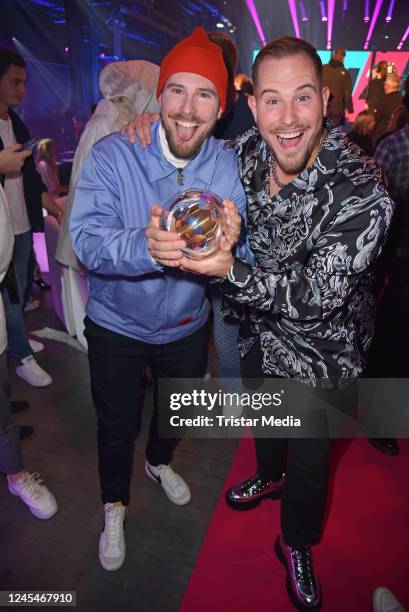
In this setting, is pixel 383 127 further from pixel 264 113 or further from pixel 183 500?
pixel 183 500

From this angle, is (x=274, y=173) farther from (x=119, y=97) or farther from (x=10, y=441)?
(x=10, y=441)

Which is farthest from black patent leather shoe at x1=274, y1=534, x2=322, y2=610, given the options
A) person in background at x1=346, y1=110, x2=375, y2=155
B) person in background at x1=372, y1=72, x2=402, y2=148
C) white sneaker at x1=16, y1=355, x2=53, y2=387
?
person in background at x1=372, y1=72, x2=402, y2=148

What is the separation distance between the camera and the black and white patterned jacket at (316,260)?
1.27 m

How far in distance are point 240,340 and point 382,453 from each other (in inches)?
53.6

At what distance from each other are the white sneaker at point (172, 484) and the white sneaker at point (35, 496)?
53cm

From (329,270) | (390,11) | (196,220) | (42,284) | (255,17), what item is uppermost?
(255,17)

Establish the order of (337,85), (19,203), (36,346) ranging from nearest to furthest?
1. (19,203)
2. (36,346)
3. (337,85)

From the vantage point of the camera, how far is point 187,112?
1469 millimetres

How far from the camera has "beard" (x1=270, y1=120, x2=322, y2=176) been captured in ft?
4.62

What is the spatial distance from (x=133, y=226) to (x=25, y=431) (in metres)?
1.75

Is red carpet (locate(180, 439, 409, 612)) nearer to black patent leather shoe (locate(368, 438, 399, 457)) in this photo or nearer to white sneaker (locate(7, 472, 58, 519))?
black patent leather shoe (locate(368, 438, 399, 457))

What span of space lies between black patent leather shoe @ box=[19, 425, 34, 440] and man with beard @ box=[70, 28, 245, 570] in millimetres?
1010

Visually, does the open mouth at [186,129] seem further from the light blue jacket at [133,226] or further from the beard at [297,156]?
the beard at [297,156]

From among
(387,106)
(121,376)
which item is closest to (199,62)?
(121,376)
